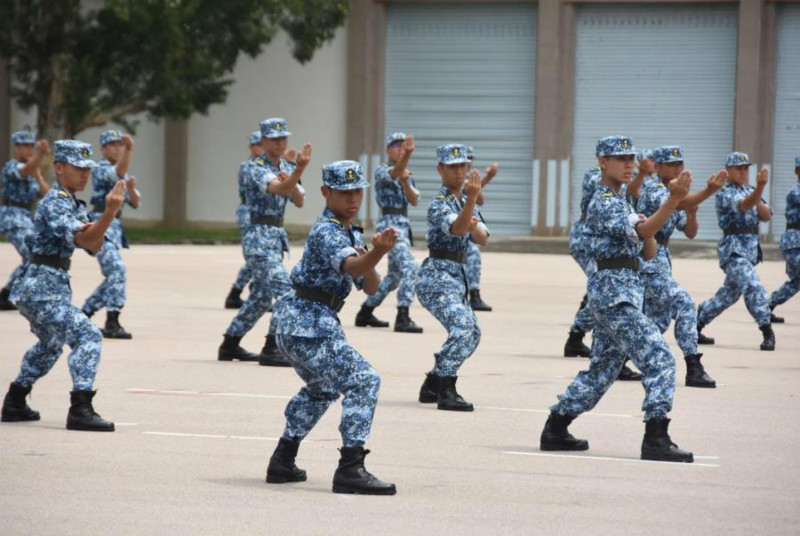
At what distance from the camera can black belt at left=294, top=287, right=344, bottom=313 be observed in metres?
8.30

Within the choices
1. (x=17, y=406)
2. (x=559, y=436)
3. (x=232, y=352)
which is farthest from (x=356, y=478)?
(x=232, y=352)

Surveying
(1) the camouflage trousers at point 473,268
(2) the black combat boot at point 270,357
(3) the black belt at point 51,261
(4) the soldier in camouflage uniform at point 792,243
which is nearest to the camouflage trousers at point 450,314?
(2) the black combat boot at point 270,357

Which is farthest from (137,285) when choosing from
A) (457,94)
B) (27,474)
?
(457,94)

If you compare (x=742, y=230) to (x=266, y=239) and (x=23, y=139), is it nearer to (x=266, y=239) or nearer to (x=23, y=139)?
(x=266, y=239)

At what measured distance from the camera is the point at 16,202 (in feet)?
60.1

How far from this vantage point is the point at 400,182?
17422 millimetres

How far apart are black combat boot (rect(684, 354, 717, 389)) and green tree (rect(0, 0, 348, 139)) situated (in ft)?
67.3

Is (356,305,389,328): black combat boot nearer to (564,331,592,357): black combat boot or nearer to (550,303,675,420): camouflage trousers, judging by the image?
(564,331,592,357): black combat boot

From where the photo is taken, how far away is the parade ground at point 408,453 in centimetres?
760

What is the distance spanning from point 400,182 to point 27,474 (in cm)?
929

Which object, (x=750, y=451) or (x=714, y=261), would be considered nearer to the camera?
(x=750, y=451)

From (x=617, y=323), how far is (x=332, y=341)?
1.96 m

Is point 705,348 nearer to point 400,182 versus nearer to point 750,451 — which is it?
point 400,182

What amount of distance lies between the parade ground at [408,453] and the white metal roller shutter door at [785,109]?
65.9ft
